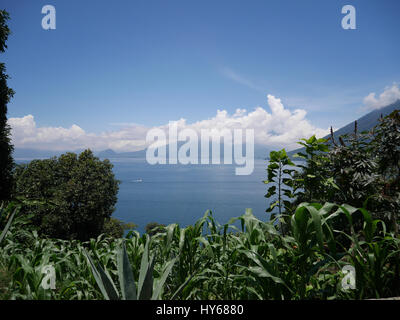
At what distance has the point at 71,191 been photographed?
10789mm

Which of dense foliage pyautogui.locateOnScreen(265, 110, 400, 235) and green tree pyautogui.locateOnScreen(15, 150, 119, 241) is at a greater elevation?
dense foliage pyautogui.locateOnScreen(265, 110, 400, 235)

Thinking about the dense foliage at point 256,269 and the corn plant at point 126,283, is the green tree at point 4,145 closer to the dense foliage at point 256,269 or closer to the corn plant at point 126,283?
the dense foliage at point 256,269

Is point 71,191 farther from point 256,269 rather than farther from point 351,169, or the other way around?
point 256,269

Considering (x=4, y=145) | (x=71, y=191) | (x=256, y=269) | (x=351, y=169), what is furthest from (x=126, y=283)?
(x=71, y=191)

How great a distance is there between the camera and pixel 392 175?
81.6 inches

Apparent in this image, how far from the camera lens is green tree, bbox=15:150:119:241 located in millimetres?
10102

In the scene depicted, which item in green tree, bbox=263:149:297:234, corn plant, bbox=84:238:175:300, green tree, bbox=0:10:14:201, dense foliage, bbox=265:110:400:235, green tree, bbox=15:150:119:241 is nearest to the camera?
corn plant, bbox=84:238:175:300

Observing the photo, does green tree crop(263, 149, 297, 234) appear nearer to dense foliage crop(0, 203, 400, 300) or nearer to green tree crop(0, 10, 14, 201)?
dense foliage crop(0, 203, 400, 300)

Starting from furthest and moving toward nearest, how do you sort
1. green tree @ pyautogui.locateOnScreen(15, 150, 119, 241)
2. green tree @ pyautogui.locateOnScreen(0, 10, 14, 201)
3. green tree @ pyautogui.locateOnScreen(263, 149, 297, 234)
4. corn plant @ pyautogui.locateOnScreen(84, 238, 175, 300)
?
green tree @ pyautogui.locateOnScreen(15, 150, 119, 241), green tree @ pyautogui.locateOnScreen(0, 10, 14, 201), green tree @ pyautogui.locateOnScreen(263, 149, 297, 234), corn plant @ pyautogui.locateOnScreen(84, 238, 175, 300)

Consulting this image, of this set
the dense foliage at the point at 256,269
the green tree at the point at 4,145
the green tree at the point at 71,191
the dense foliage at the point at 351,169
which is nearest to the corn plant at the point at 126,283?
the dense foliage at the point at 256,269

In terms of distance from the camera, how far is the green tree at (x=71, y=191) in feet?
33.1

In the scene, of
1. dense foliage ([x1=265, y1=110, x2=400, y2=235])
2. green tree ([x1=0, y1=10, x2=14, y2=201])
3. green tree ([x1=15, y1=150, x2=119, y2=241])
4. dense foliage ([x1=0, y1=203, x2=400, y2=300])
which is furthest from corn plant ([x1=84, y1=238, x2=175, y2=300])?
green tree ([x1=15, y1=150, x2=119, y2=241])

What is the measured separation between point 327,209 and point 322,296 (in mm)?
483
